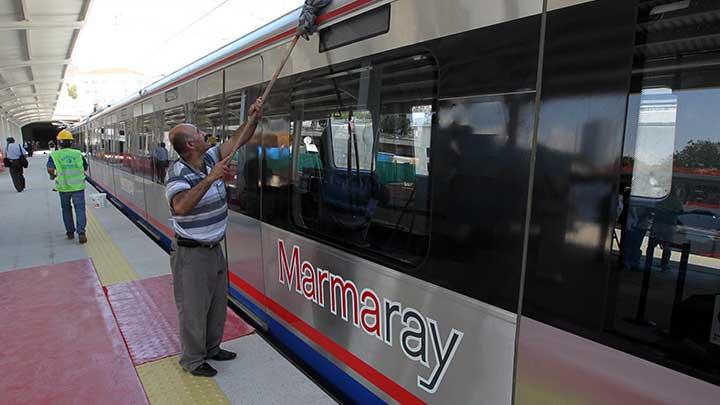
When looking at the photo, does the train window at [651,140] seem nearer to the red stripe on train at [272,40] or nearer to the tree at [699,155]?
the tree at [699,155]

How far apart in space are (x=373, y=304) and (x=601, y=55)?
5.06 feet

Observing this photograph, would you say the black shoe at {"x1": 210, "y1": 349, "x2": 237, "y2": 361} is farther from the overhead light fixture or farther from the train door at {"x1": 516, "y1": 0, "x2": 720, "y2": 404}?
the overhead light fixture

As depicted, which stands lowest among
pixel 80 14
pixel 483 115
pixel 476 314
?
pixel 476 314

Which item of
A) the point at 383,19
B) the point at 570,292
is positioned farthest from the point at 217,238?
the point at 570,292

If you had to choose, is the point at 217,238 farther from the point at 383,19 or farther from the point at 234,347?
the point at 383,19

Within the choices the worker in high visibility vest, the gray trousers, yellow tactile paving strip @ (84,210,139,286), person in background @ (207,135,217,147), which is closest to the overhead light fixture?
the gray trousers

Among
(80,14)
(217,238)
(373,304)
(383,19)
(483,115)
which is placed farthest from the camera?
(80,14)

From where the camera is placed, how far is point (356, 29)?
2.38 meters

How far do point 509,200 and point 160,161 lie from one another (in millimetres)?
6315

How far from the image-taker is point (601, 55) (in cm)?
136

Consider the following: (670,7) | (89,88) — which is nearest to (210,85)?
(670,7)

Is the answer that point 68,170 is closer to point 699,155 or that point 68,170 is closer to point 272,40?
point 272,40

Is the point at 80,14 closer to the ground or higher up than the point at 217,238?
higher up

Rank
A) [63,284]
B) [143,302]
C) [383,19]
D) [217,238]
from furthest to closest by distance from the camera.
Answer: [63,284], [143,302], [217,238], [383,19]
